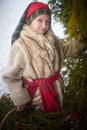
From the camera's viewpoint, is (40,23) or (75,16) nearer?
(75,16)

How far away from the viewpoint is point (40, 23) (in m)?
1.51

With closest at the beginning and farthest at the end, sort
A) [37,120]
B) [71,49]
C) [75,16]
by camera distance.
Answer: [75,16] < [37,120] < [71,49]

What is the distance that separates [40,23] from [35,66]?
8.9 inches

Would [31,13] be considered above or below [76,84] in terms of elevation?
above

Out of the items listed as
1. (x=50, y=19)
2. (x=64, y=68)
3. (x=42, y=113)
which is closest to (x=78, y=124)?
(x=42, y=113)

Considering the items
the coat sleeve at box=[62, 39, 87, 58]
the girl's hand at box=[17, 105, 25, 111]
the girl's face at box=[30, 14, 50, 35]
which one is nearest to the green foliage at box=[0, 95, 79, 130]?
the girl's hand at box=[17, 105, 25, 111]

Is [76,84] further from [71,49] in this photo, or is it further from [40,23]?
[40,23]

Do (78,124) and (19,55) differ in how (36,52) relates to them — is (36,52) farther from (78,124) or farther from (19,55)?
(78,124)

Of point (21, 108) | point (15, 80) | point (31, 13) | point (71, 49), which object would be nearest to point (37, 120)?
point (21, 108)

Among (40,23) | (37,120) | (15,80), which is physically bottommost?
(37,120)

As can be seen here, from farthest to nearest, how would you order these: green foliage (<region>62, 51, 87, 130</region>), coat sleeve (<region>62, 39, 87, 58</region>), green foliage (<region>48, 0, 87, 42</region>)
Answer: coat sleeve (<region>62, 39, 87, 58</region>), green foliage (<region>62, 51, 87, 130</region>), green foliage (<region>48, 0, 87, 42</region>)

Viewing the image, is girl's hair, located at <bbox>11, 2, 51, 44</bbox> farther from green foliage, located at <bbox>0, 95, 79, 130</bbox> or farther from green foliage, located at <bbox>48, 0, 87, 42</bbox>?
green foliage, located at <bbox>0, 95, 79, 130</bbox>

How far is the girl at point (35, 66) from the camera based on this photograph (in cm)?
149

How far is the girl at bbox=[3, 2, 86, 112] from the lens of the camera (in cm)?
149
